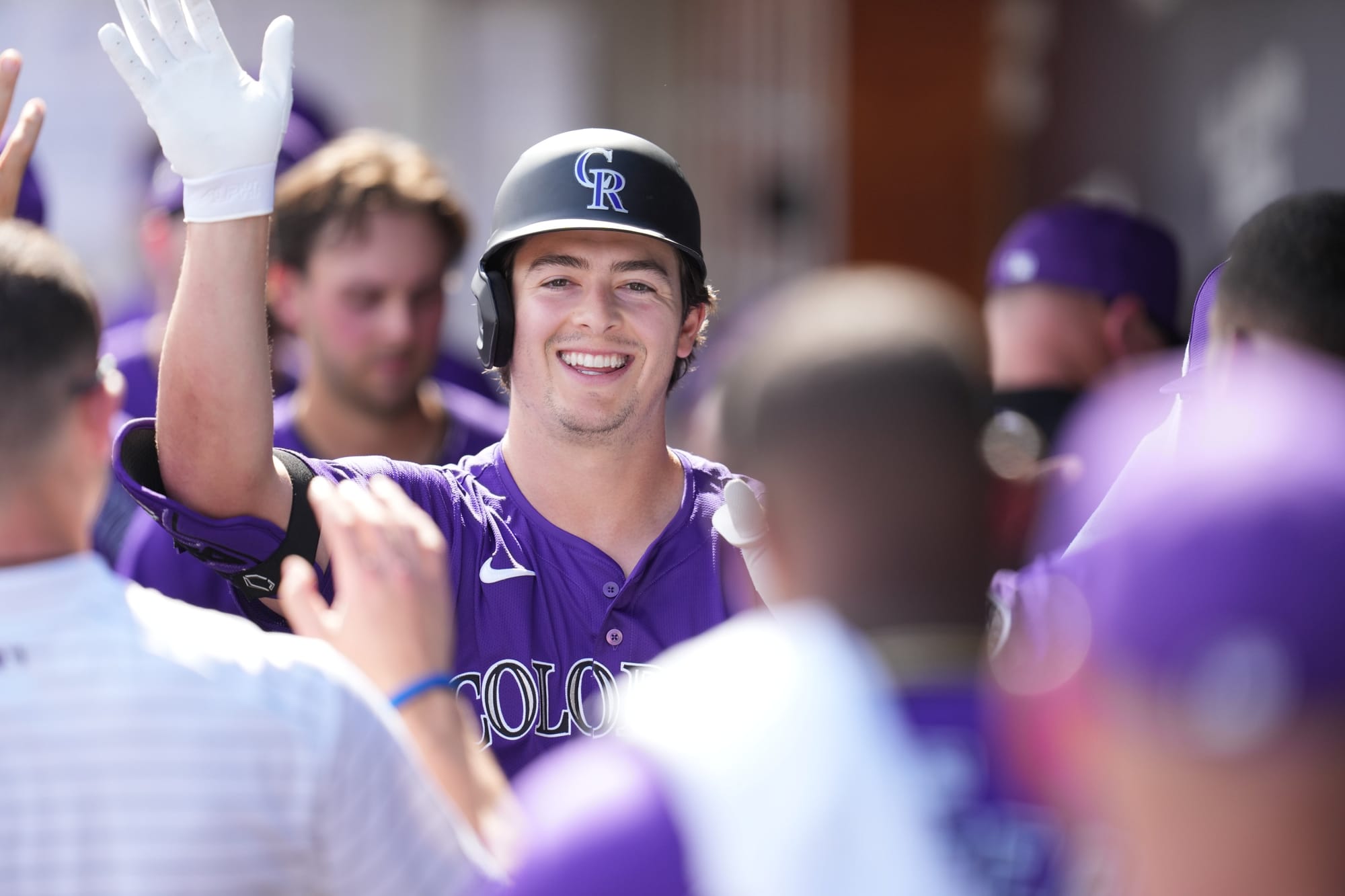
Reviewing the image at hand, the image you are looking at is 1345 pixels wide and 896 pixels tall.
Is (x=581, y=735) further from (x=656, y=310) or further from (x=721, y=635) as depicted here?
(x=721, y=635)

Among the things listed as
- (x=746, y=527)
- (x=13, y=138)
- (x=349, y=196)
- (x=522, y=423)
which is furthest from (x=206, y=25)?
(x=349, y=196)

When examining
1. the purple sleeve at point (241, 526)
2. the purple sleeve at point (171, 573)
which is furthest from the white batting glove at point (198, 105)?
the purple sleeve at point (171, 573)

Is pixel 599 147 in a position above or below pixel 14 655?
above

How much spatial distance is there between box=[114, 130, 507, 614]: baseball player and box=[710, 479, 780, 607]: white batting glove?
1.33 metres

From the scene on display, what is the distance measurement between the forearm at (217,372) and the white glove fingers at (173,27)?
0.32 m

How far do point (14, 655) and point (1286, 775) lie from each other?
51.9 inches

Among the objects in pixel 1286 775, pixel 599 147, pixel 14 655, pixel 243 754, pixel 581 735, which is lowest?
pixel 581 735

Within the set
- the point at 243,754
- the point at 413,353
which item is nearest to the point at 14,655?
the point at 243,754

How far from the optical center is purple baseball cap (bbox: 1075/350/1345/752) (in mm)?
1197

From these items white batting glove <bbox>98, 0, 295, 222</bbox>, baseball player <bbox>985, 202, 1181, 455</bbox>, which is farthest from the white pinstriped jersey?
baseball player <bbox>985, 202, 1181, 455</bbox>

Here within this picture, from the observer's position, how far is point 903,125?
884 cm

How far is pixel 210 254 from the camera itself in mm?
2686

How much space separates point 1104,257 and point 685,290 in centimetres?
159

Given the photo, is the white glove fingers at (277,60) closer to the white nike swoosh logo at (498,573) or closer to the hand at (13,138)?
the hand at (13,138)
